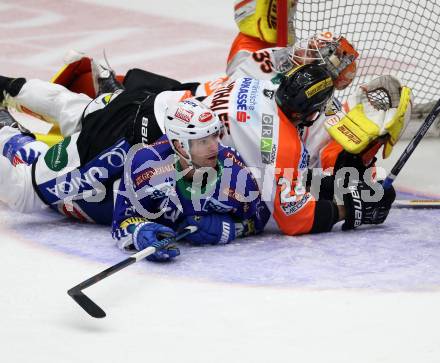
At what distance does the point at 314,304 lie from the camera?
3.12 m

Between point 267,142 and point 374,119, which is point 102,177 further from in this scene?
point 374,119

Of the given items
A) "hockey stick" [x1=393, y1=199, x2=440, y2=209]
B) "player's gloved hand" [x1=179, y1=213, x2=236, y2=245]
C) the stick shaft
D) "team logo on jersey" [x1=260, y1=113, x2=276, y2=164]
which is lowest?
"hockey stick" [x1=393, y1=199, x2=440, y2=209]

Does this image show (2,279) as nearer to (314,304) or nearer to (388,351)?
(314,304)

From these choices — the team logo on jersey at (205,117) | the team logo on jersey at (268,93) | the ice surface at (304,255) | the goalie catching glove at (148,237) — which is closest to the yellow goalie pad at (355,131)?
the ice surface at (304,255)

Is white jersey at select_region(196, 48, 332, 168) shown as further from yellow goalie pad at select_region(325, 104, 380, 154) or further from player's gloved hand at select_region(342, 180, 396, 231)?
player's gloved hand at select_region(342, 180, 396, 231)

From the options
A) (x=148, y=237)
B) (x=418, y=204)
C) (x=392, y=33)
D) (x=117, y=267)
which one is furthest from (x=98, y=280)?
(x=392, y=33)

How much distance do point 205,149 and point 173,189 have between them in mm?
205

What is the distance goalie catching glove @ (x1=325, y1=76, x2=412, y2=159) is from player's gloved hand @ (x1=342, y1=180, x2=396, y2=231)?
229 millimetres

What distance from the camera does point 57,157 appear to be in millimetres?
3857

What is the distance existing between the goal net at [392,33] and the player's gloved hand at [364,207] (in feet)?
3.72

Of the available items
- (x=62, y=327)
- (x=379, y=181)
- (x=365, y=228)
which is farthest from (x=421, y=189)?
(x=62, y=327)

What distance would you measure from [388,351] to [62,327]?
89cm

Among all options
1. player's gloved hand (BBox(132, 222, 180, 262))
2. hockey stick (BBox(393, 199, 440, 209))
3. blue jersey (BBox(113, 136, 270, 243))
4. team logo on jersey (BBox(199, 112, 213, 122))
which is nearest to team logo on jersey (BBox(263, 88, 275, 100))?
blue jersey (BBox(113, 136, 270, 243))

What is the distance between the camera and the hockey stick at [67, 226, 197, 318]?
2.96 m
